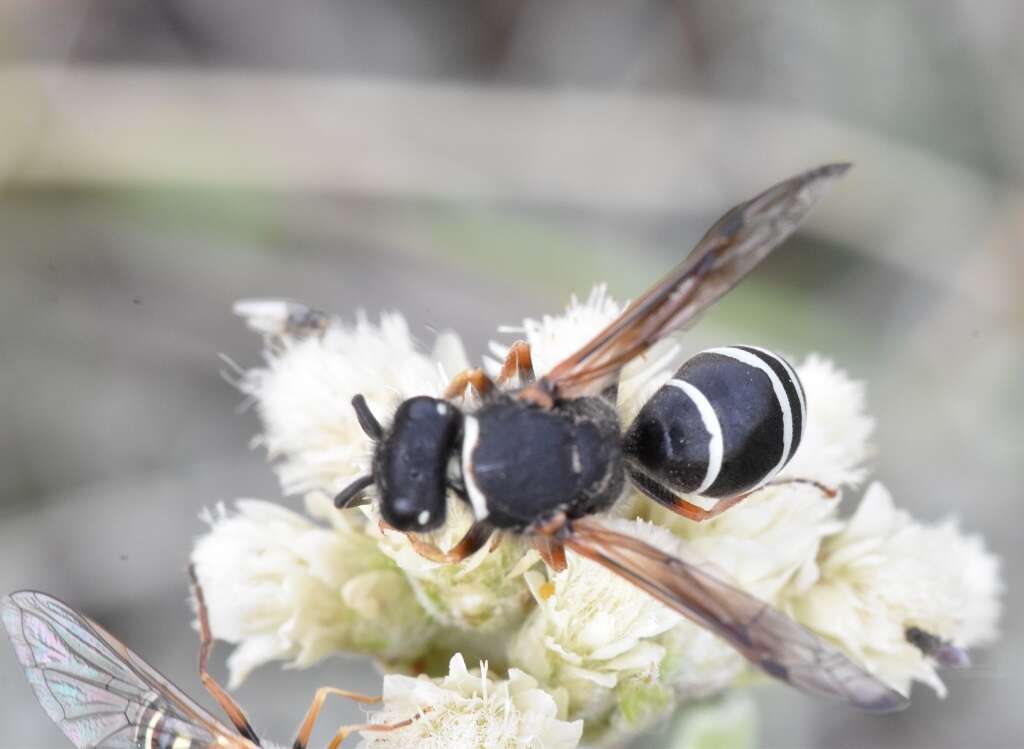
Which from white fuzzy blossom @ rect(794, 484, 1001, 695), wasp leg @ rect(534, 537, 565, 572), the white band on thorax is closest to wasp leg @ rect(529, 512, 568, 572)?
wasp leg @ rect(534, 537, 565, 572)

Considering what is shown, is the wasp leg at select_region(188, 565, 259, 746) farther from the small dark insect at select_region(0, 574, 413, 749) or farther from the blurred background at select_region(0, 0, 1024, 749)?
the blurred background at select_region(0, 0, 1024, 749)

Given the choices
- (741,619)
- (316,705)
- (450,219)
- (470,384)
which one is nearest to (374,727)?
(316,705)

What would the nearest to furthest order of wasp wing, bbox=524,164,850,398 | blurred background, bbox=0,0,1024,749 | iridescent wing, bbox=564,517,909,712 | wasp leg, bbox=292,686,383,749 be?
1. iridescent wing, bbox=564,517,909,712
2. wasp wing, bbox=524,164,850,398
3. wasp leg, bbox=292,686,383,749
4. blurred background, bbox=0,0,1024,749

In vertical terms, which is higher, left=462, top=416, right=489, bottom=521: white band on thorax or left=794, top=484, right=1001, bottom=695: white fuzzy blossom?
left=794, top=484, right=1001, bottom=695: white fuzzy blossom

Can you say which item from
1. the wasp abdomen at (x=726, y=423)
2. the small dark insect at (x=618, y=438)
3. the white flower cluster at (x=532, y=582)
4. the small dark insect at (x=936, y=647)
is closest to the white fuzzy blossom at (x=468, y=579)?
the white flower cluster at (x=532, y=582)

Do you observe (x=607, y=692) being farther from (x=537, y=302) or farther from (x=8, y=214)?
(x=8, y=214)

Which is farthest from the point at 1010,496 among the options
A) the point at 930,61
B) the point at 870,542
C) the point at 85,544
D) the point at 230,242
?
the point at 85,544

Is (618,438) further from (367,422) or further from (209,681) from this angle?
(209,681)
